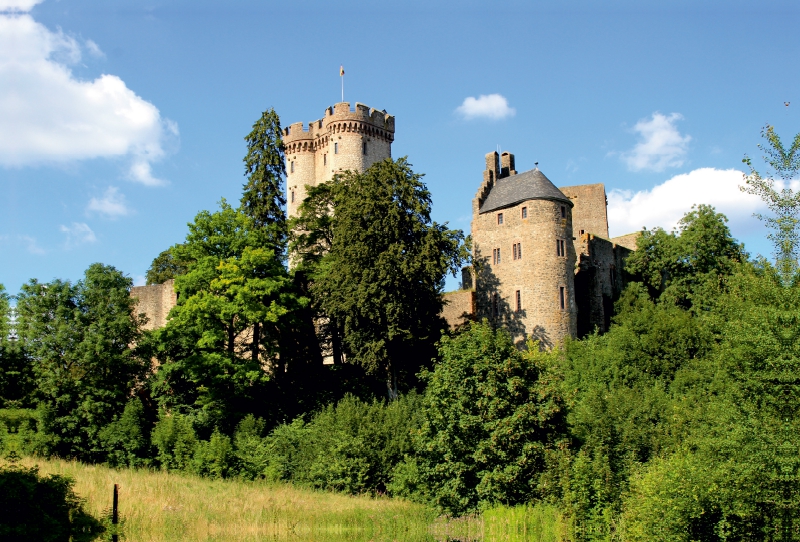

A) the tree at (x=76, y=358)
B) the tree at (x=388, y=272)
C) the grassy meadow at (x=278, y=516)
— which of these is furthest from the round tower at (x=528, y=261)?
the tree at (x=76, y=358)

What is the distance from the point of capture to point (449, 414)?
2302cm

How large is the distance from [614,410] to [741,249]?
20914mm

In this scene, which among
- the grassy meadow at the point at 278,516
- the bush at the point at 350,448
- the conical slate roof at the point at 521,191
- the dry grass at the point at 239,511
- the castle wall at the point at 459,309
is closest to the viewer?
the grassy meadow at the point at 278,516

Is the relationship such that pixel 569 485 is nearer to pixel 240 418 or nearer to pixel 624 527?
pixel 624 527

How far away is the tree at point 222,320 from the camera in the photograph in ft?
106

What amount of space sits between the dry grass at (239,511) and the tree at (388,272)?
334 inches

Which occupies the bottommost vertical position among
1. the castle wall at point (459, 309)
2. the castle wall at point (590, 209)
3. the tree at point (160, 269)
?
the castle wall at point (459, 309)

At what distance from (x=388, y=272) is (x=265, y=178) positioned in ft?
40.5

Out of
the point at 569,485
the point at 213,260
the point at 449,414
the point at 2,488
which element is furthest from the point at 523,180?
the point at 2,488

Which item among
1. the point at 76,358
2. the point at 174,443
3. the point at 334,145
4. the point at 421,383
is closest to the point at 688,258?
the point at 421,383

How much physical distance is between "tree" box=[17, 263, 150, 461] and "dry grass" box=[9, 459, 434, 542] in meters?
3.84

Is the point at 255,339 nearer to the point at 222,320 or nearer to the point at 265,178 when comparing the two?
the point at 222,320

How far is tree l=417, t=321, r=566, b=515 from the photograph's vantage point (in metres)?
22.0

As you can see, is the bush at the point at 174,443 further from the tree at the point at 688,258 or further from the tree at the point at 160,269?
the tree at the point at 688,258
